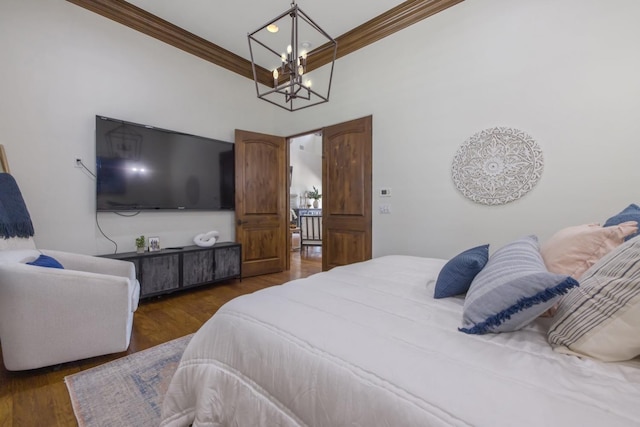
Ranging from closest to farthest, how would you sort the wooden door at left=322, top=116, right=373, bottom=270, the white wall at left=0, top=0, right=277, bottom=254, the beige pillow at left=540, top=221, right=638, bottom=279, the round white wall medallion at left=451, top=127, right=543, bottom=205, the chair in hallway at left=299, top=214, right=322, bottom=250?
1. the beige pillow at left=540, top=221, right=638, bottom=279
2. the round white wall medallion at left=451, top=127, right=543, bottom=205
3. the white wall at left=0, top=0, right=277, bottom=254
4. the wooden door at left=322, top=116, right=373, bottom=270
5. the chair in hallway at left=299, top=214, right=322, bottom=250

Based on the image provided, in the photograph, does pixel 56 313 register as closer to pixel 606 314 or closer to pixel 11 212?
pixel 11 212

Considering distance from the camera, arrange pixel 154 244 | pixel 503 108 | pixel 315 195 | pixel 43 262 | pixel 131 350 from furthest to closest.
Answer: pixel 315 195
pixel 154 244
pixel 503 108
pixel 131 350
pixel 43 262

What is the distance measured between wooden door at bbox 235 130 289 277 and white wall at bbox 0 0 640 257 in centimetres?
68

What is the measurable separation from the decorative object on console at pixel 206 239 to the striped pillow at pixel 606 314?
3495 mm

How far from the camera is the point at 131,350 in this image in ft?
6.47

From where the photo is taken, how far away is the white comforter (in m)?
0.57

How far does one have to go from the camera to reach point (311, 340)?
0.84 meters

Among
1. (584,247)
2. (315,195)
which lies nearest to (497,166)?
(584,247)

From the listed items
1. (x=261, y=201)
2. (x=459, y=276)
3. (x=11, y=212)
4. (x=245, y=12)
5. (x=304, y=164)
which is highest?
(x=245, y=12)

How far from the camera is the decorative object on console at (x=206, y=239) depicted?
3.52 m

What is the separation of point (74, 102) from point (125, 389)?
285cm

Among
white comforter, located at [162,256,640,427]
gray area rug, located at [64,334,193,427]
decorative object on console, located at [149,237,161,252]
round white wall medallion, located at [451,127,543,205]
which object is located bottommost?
gray area rug, located at [64,334,193,427]

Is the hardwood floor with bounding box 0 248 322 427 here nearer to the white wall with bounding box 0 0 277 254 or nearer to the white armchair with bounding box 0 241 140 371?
the white armchair with bounding box 0 241 140 371

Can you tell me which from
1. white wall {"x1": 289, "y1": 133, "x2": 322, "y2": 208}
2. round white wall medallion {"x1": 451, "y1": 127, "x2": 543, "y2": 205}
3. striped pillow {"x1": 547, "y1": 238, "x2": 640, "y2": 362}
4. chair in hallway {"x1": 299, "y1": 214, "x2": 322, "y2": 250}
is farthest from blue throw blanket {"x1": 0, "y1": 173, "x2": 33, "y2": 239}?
white wall {"x1": 289, "y1": 133, "x2": 322, "y2": 208}
